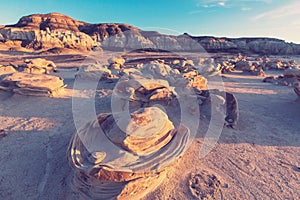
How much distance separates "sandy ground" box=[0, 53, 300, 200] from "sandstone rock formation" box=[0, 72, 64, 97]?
69cm

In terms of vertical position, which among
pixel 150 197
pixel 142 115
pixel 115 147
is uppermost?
pixel 142 115

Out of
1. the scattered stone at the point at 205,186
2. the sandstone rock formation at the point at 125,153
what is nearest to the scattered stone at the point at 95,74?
the sandstone rock formation at the point at 125,153

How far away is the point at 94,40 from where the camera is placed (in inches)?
1465

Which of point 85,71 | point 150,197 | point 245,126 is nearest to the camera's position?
point 150,197

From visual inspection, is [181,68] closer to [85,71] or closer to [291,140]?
[85,71]

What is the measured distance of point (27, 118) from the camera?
501 cm

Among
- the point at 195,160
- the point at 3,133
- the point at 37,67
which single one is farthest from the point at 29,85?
the point at 195,160

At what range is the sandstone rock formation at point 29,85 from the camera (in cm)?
620

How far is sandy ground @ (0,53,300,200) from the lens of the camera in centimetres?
290

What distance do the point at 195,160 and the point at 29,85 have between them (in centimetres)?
537

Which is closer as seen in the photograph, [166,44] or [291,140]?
[291,140]

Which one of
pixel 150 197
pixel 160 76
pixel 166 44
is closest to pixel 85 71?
pixel 160 76

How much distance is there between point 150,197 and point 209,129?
7.31ft

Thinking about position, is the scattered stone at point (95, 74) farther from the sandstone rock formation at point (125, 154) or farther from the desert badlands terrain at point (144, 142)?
the sandstone rock formation at point (125, 154)
